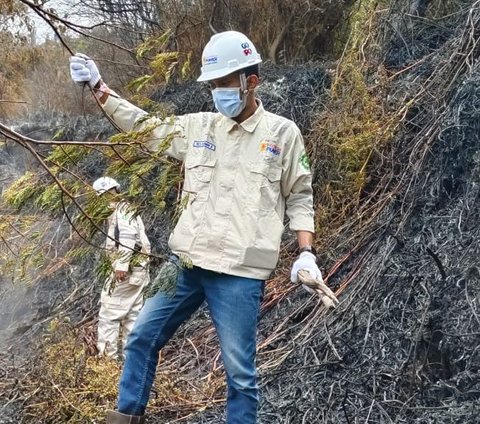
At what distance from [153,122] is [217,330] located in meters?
0.99

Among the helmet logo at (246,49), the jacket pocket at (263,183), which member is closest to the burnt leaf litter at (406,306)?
the jacket pocket at (263,183)

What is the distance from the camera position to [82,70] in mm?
3627

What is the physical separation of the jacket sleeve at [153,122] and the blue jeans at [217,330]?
59 cm

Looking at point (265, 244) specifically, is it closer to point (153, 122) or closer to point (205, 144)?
point (205, 144)

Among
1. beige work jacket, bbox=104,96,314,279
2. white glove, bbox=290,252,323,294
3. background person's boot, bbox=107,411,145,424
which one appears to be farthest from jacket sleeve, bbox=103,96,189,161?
background person's boot, bbox=107,411,145,424

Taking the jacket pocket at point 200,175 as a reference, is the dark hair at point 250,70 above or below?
above

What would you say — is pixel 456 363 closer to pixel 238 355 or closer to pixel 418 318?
pixel 418 318

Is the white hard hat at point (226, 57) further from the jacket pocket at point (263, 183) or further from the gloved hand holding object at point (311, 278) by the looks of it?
the gloved hand holding object at point (311, 278)

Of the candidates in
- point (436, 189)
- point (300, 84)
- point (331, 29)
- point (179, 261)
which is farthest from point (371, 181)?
point (331, 29)

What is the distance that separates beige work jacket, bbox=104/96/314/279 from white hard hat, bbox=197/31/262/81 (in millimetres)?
220

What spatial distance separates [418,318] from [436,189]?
50.9 inches

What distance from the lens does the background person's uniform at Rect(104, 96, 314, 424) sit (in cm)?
358

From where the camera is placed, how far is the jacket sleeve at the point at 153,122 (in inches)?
144

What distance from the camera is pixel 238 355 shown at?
3555 mm
